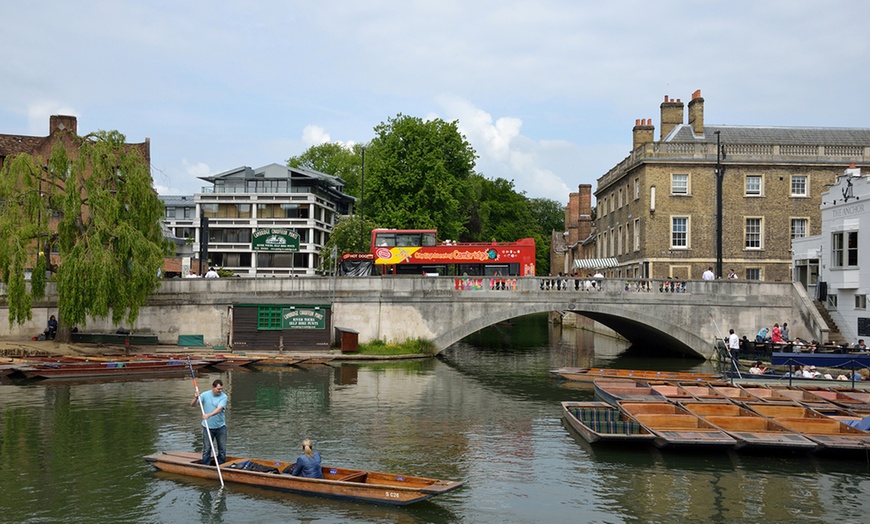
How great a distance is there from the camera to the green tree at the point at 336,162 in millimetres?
97062

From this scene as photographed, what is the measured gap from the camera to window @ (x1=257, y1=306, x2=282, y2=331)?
1695 inches

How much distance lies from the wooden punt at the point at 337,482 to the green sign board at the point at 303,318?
79.6ft

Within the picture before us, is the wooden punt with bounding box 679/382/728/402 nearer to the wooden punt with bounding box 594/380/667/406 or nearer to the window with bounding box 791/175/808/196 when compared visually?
the wooden punt with bounding box 594/380/667/406

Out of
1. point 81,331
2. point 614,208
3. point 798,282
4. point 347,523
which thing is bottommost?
point 347,523

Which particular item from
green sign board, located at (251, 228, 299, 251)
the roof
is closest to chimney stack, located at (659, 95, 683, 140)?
the roof

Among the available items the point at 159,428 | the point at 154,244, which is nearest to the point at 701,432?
the point at 159,428

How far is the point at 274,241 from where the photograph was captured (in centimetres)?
4706

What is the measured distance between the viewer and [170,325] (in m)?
43.9

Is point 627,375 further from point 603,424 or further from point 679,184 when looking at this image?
point 679,184

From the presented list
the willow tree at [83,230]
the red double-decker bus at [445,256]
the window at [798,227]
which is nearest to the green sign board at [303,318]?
the red double-decker bus at [445,256]

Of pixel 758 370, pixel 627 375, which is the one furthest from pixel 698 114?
pixel 627 375

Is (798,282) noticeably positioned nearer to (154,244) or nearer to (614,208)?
(614,208)

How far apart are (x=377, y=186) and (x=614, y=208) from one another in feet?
61.8

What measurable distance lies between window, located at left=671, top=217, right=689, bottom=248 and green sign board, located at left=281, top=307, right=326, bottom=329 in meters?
23.9
